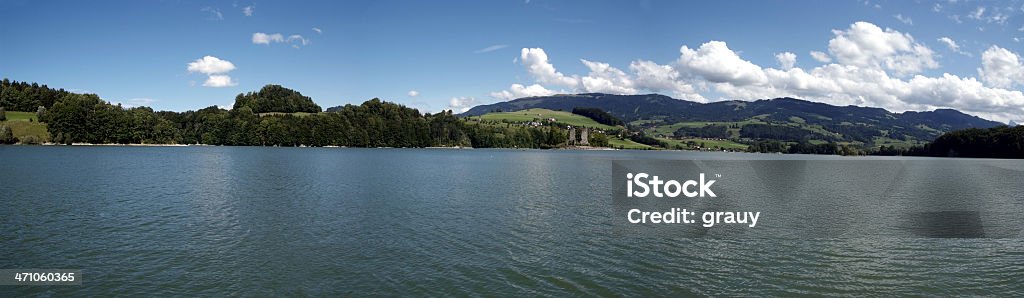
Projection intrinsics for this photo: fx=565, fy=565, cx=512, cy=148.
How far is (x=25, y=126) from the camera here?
172 m

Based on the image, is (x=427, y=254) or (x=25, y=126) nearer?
(x=427, y=254)

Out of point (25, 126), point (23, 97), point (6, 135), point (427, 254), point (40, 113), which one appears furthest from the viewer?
point (23, 97)

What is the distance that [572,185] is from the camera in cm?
6256

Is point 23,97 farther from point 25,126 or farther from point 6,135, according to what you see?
point 6,135

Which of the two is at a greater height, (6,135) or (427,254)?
(6,135)

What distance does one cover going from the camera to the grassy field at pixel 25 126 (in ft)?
551

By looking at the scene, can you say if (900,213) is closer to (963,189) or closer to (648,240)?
(648,240)
